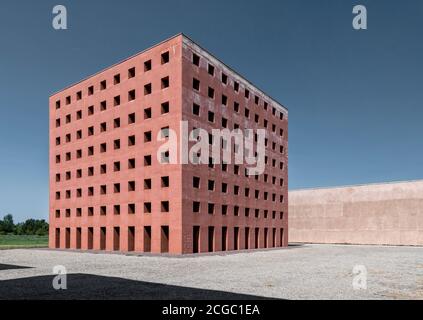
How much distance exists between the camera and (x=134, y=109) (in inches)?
1679

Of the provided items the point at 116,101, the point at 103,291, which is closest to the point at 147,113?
the point at 116,101

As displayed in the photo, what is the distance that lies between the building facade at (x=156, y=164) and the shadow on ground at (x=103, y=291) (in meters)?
19.9

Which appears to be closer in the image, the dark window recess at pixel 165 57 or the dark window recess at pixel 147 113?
the dark window recess at pixel 165 57

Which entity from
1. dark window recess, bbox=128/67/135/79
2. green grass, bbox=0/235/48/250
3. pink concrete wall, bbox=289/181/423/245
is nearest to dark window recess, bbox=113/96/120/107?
dark window recess, bbox=128/67/135/79

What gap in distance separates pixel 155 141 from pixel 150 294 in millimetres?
27037

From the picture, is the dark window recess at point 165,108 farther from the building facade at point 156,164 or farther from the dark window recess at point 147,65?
the dark window recess at point 147,65

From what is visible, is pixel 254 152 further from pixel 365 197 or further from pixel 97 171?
pixel 365 197

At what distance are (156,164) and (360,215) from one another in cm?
4903

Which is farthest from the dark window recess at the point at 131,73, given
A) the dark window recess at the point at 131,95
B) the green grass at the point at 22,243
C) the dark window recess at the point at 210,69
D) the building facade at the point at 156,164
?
the green grass at the point at 22,243

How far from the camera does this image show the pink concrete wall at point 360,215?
68.9 metres

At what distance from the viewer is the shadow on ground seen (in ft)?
41.8

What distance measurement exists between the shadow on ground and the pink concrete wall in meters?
63.9

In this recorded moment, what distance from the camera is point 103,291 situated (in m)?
14.0
